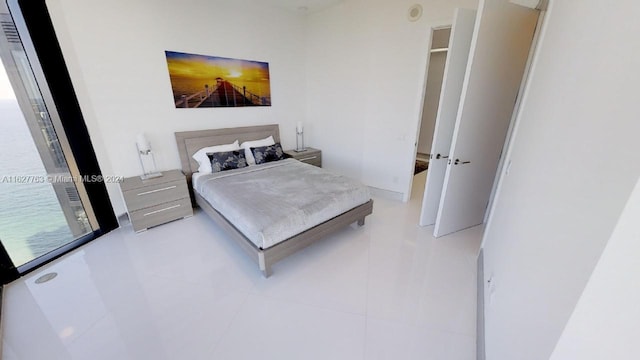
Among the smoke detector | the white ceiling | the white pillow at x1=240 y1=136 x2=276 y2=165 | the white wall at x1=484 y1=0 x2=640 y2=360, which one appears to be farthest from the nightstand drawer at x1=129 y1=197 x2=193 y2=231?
the smoke detector

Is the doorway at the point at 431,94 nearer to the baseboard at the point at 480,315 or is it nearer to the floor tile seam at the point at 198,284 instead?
the baseboard at the point at 480,315

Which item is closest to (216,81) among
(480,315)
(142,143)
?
(142,143)

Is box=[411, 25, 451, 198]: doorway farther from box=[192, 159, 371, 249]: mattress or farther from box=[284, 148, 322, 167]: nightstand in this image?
box=[192, 159, 371, 249]: mattress

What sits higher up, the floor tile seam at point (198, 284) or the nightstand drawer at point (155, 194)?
the nightstand drawer at point (155, 194)

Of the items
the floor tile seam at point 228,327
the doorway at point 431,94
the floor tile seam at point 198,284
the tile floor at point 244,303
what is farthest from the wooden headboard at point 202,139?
the doorway at point 431,94

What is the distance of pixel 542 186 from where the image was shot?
1.09 metres

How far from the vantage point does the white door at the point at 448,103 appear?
87.7 inches

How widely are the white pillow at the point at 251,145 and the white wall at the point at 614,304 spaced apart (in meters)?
3.50

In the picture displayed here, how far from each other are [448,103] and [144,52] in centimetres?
348

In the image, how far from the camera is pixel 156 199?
9.17 ft

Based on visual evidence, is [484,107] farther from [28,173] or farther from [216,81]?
[28,173]

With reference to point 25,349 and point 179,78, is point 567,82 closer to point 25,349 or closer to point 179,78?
point 25,349

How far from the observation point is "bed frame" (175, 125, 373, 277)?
2.05 m

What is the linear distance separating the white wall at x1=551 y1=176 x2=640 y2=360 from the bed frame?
177 centimetres
